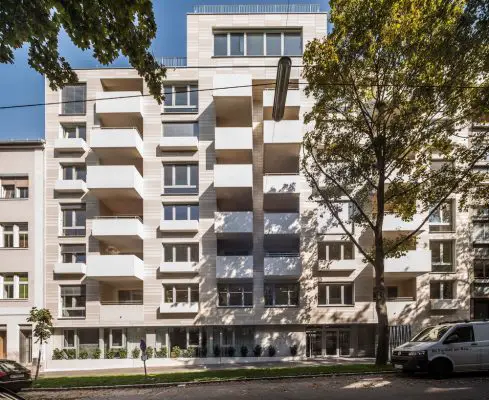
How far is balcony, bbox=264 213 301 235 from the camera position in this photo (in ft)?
87.5

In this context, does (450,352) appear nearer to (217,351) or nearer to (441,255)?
(441,255)

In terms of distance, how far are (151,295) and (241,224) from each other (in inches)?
271

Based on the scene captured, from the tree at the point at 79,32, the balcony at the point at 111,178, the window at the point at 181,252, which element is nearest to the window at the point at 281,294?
the window at the point at 181,252

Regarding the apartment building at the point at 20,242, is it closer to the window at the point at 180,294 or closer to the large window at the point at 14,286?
the large window at the point at 14,286

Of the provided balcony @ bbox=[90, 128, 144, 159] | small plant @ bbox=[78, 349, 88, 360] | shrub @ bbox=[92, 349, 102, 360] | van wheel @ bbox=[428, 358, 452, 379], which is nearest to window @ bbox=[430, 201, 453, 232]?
van wheel @ bbox=[428, 358, 452, 379]

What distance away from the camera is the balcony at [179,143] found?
2766 cm

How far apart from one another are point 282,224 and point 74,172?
1335cm

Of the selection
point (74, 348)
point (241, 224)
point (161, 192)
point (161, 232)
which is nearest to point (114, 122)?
point (161, 192)

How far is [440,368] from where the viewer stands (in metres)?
14.5

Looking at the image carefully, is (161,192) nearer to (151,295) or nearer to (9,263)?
(151,295)

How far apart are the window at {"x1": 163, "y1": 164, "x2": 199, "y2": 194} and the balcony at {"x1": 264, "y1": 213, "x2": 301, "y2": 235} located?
5.00 metres

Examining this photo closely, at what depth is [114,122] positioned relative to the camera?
93.6 feet

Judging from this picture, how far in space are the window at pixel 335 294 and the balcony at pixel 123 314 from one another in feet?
35.7

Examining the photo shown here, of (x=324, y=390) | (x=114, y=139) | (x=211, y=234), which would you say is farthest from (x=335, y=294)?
(x=114, y=139)
